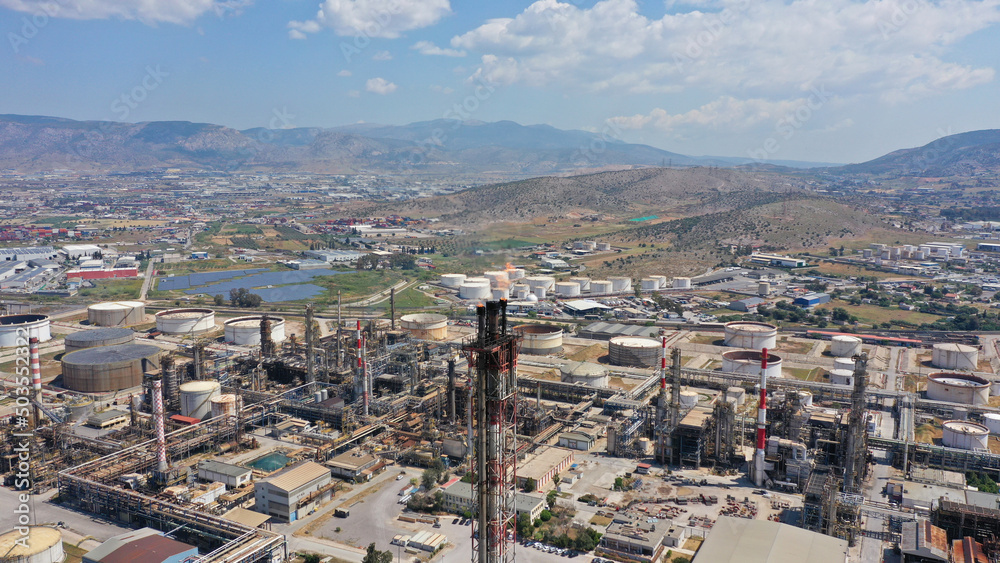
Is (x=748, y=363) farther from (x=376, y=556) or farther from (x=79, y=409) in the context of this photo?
(x=79, y=409)

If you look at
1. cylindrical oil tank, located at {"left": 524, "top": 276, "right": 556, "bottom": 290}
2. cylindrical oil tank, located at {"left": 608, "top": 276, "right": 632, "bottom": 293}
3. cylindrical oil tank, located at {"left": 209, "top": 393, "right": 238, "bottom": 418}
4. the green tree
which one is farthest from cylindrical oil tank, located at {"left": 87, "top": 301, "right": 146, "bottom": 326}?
cylindrical oil tank, located at {"left": 608, "top": 276, "right": 632, "bottom": 293}

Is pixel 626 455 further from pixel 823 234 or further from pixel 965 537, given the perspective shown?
pixel 823 234

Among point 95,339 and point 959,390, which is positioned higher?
point 95,339

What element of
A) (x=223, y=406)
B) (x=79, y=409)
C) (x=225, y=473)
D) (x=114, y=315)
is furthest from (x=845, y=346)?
(x=114, y=315)

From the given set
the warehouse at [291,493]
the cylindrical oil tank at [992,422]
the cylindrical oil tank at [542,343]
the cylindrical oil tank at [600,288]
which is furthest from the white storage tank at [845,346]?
the warehouse at [291,493]

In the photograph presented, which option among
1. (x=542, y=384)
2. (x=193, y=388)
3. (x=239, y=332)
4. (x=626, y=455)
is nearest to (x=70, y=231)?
(x=239, y=332)

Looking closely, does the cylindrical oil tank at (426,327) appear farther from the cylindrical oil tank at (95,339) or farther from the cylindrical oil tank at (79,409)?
the cylindrical oil tank at (79,409)
